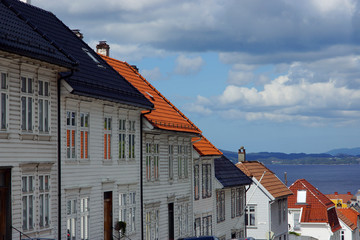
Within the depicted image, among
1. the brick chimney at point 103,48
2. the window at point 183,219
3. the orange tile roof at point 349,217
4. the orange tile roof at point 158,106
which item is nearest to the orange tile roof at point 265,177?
the window at point 183,219

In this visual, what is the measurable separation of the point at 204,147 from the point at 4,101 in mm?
20542

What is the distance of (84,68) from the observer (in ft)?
79.9

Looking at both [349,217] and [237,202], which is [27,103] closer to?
[237,202]

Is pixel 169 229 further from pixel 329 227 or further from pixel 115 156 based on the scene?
pixel 329 227

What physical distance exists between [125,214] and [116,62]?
9184mm

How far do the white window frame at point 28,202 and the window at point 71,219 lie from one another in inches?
94.5

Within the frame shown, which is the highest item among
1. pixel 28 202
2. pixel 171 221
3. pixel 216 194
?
pixel 28 202

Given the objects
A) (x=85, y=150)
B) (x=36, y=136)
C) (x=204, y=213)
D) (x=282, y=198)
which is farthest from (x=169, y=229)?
(x=282, y=198)

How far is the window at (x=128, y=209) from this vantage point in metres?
27.3

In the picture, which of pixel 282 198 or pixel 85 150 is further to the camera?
pixel 282 198

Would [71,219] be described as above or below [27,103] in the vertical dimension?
below

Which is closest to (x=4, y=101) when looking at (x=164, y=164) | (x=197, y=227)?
(x=164, y=164)

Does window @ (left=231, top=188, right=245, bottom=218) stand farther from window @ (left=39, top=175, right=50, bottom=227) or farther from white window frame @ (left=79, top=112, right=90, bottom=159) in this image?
window @ (left=39, top=175, right=50, bottom=227)

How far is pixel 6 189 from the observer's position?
19094 millimetres
